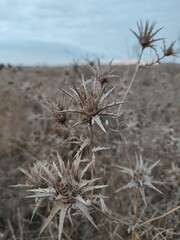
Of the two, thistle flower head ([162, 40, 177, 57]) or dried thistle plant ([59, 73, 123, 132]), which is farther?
thistle flower head ([162, 40, 177, 57])

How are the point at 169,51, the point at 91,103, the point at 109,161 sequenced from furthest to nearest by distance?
the point at 109,161, the point at 169,51, the point at 91,103

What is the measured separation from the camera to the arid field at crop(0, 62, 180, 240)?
1861 mm

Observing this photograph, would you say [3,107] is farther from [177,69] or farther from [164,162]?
[177,69]

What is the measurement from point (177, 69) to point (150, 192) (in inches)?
251

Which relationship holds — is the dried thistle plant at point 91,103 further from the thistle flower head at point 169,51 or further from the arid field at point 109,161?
the thistle flower head at point 169,51

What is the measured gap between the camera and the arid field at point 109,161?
73.3 inches

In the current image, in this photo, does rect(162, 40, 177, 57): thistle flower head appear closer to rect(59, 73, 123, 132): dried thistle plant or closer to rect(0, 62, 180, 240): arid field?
rect(0, 62, 180, 240): arid field

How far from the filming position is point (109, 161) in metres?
3.01

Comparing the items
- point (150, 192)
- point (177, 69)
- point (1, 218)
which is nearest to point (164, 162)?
point (150, 192)

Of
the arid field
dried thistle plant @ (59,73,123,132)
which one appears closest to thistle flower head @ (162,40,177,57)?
the arid field

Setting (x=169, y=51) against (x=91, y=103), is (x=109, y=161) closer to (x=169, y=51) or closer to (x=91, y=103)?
(x=169, y=51)

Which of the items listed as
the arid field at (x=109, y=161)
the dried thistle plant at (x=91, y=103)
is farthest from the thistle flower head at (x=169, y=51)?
the dried thistle plant at (x=91, y=103)

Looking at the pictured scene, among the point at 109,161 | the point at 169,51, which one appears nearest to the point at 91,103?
the point at 169,51

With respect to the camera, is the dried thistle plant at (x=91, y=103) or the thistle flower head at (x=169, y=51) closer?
the dried thistle plant at (x=91, y=103)
